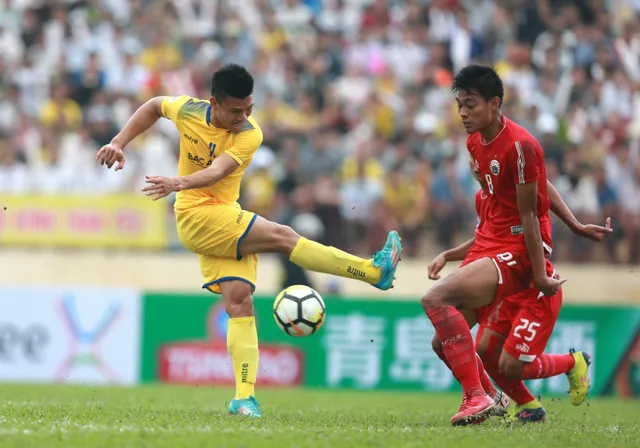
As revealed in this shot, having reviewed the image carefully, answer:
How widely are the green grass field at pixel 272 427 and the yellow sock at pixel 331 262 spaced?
115 cm

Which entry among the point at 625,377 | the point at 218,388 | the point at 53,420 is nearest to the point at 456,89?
the point at 53,420

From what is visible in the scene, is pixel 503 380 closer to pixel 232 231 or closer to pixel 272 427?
pixel 272 427

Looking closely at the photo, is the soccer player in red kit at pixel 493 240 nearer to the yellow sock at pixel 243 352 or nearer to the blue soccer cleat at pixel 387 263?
the blue soccer cleat at pixel 387 263

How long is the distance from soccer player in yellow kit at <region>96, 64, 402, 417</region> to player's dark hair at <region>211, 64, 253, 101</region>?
1.5 inches

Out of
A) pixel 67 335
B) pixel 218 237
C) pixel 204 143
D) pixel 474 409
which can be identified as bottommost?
pixel 474 409

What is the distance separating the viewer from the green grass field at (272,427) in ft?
21.0

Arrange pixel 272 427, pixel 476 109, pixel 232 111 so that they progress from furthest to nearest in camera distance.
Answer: pixel 232 111 → pixel 476 109 → pixel 272 427

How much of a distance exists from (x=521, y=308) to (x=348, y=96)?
36.4ft

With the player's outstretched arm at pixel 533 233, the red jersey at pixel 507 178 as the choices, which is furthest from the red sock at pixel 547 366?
the red jersey at pixel 507 178

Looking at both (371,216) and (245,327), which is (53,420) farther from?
(371,216)

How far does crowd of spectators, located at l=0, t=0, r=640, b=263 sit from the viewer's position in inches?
651

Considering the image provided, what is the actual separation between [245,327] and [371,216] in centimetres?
792

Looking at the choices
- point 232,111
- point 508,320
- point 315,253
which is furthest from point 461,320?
point 232,111

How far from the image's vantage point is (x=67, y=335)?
16.4m
